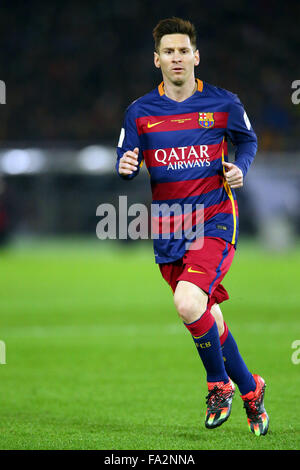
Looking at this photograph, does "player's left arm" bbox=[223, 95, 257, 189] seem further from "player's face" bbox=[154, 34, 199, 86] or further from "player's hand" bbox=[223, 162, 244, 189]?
"player's face" bbox=[154, 34, 199, 86]

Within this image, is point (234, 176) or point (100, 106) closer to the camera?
point (234, 176)

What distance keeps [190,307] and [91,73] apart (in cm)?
2267

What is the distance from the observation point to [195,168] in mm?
4566

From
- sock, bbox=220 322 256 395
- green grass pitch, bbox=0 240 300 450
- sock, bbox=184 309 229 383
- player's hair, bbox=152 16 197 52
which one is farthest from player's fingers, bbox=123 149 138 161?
green grass pitch, bbox=0 240 300 450

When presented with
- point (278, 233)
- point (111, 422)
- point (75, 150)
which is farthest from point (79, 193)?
point (111, 422)

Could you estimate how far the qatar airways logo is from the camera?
457 cm

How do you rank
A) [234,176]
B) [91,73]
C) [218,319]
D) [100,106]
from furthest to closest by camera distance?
1. [91,73]
2. [100,106]
3. [218,319]
4. [234,176]

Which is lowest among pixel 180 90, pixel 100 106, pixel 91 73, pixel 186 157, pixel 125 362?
pixel 125 362

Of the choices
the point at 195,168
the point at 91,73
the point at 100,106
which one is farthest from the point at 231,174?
the point at 91,73

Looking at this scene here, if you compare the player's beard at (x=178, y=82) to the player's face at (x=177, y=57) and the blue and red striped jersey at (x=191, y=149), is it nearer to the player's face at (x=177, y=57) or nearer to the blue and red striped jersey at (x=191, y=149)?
the player's face at (x=177, y=57)

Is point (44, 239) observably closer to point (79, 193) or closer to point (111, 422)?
point (79, 193)

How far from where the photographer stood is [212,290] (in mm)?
4398

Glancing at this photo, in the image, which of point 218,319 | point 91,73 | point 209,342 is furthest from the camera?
point 91,73

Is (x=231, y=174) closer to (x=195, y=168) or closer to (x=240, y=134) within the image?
(x=195, y=168)
